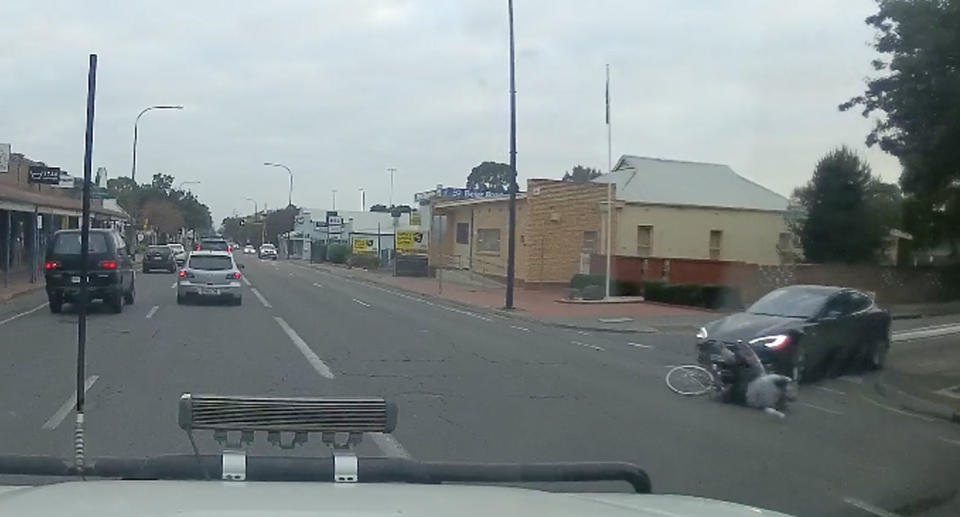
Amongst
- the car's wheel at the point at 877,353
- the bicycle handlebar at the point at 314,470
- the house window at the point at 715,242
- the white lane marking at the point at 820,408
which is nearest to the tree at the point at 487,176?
the house window at the point at 715,242

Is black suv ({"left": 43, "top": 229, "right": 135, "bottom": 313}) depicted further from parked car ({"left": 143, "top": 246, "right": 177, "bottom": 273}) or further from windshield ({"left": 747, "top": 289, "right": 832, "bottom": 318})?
parked car ({"left": 143, "top": 246, "right": 177, "bottom": 273})

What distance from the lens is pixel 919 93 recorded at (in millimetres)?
22125

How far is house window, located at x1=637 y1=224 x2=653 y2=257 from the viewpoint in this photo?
4450 cm

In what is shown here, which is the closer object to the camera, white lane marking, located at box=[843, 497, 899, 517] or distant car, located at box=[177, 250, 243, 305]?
white lane marking, located at box=[843, 497, 899, 517]

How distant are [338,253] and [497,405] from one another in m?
76.6

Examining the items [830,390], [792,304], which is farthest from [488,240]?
[830,390]

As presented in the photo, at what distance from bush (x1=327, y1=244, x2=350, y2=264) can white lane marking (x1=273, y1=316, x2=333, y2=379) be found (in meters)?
59.3

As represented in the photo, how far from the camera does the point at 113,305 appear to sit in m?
27.7

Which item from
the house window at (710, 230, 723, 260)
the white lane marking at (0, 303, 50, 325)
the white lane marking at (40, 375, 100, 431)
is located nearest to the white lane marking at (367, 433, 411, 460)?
the white lane marking at (40, 375, 100, 431)

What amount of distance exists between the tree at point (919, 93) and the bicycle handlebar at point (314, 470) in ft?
58.7

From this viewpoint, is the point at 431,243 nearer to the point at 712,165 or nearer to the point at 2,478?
the point at 712,165

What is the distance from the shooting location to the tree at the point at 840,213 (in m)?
26.3

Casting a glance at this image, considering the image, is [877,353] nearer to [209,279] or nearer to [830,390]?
[830,390]

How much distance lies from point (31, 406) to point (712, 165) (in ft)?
106
